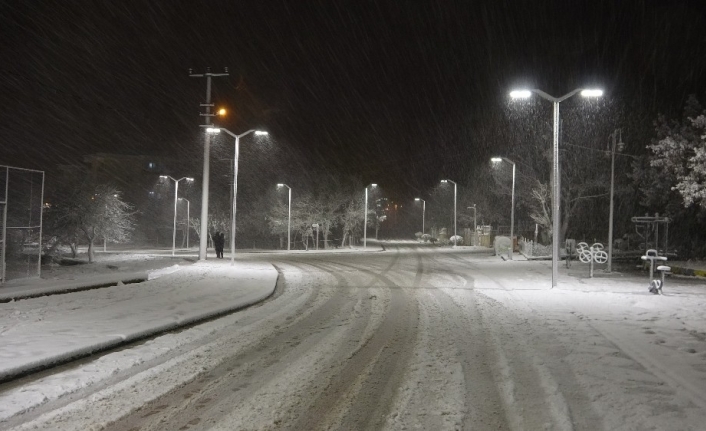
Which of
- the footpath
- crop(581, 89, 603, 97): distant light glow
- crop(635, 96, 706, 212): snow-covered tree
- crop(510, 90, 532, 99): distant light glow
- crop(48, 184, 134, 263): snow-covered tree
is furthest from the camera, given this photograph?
crop(48, 184, 134, 263): snow-covered tree

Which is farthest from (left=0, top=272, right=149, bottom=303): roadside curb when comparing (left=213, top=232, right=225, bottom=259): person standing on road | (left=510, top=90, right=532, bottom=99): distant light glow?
(left=213, top=232, right=225, bottom=259): person standing on road

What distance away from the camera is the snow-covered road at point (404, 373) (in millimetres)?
5785

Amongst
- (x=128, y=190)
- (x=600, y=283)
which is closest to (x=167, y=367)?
(x=600, y=283)

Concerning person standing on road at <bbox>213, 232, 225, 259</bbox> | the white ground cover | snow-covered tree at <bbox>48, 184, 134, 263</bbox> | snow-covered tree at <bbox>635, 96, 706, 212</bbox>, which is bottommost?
the white ground cover

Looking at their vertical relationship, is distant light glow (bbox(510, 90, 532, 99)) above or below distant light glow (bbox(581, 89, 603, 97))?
below

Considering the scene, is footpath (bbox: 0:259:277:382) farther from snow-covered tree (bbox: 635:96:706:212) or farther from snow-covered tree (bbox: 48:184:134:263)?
snow-covered tree (bbox: 635:96:706:212)

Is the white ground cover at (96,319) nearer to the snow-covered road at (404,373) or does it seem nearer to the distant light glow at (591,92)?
the snow-covered road at (404,373)

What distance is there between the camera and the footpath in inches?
332

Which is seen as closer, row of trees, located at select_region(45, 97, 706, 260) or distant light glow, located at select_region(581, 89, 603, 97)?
distant light glow, located at select_region(581, 89, 603, 97)

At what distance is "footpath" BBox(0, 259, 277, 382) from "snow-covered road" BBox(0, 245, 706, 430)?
0.46 m

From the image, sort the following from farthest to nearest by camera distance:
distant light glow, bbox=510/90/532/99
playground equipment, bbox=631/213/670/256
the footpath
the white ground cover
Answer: playground equipment, bbox=631/213/670/256 → distant light glow, bbox=510/90/532/99 → the footpath → the white ground cover

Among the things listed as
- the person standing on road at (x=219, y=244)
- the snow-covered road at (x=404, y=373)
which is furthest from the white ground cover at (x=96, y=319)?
the person standing on road at (x=219, y=244)

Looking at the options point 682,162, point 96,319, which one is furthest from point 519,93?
point 682,162

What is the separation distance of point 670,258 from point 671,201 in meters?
4.61
